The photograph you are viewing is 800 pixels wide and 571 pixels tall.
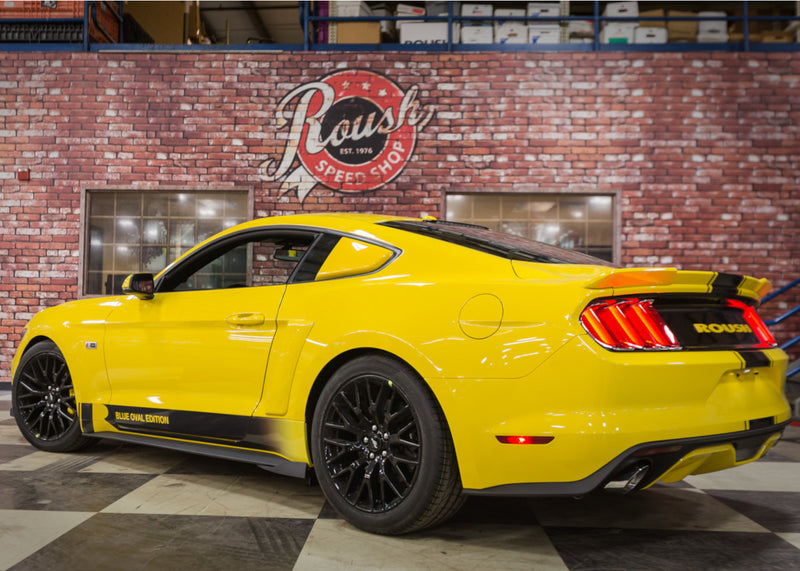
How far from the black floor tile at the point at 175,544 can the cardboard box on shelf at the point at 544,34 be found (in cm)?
679

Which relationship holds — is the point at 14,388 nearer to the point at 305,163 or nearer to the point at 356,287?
the point at 356,287

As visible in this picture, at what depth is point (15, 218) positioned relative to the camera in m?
7.80

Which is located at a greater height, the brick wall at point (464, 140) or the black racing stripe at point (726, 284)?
the brick wall at point (464, 140)

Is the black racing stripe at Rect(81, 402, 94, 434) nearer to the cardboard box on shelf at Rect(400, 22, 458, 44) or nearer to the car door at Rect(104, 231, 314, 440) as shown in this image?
the car door at Rect(104, 231, 314, 440)

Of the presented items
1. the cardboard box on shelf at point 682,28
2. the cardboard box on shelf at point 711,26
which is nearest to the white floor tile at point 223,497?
the cardboard box on shelf at point 682,28

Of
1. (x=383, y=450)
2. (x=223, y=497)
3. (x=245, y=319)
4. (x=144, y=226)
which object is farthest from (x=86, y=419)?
(x=144, y=226)

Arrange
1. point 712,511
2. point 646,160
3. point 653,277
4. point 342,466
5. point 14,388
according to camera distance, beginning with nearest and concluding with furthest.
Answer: point 653,277 → point 342,466 → point 712,511 → point 14,388 → point 646,160

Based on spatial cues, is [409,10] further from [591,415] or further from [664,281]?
[591,415]

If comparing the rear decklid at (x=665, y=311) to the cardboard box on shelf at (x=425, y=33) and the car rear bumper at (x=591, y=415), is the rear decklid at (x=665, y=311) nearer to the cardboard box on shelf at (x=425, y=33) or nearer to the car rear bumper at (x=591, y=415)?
the car rear bumper at (x=591, y=415)

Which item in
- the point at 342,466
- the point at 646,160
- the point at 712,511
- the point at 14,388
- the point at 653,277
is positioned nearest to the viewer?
the point at 653,277

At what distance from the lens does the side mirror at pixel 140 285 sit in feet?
11.0

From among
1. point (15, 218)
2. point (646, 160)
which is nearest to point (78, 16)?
point (15, 218)

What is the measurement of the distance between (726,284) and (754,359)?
29cm

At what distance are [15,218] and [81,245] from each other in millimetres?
913
